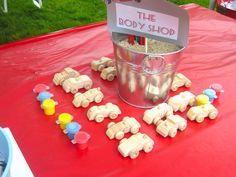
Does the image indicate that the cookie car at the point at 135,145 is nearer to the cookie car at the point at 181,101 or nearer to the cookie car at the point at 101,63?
the cookie car at the point at 181,101

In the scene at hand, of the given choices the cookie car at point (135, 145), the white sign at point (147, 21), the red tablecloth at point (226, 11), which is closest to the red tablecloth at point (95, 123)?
the cookie car at point (135, 145)

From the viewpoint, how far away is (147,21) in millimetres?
598

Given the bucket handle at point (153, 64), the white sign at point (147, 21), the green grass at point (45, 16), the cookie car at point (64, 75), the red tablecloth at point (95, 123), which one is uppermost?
the white sign at point (147, 21)

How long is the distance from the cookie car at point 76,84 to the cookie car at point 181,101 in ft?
0.64

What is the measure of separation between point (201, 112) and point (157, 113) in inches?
3.7

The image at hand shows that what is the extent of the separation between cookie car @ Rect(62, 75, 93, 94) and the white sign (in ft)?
0.55

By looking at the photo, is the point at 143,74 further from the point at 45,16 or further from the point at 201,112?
the point at 45,16

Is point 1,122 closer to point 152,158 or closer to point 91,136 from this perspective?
point 91,136

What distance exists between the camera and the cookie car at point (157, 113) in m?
0.62

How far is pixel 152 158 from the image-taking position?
0.56 metres

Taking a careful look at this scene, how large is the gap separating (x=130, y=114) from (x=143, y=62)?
0.13 m

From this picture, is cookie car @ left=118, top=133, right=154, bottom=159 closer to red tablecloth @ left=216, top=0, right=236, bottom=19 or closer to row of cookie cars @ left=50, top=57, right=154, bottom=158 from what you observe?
row of cookie cars @ left=50, top=57, right=154, bottom=158

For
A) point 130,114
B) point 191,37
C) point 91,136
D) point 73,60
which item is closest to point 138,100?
point 130,114

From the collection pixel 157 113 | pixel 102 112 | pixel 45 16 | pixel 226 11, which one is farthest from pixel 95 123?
pixel 45 16
